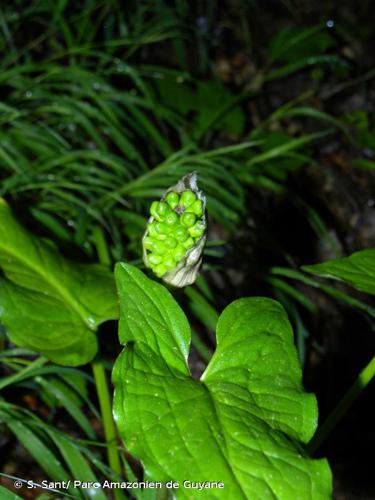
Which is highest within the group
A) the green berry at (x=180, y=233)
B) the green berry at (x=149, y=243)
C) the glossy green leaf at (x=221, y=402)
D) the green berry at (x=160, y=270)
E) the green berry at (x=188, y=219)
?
the green berry at (x=188, y=219)

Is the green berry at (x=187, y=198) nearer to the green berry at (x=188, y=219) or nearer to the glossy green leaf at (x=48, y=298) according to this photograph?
the green berry at (x=188, y=219)

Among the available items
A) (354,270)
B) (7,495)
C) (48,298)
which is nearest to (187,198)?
(354,270)

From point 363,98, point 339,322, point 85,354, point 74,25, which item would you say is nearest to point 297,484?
point 85,354

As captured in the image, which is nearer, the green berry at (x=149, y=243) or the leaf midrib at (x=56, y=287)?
the green berry at (x=149, y=243)

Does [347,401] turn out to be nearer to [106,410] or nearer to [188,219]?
[188,219]

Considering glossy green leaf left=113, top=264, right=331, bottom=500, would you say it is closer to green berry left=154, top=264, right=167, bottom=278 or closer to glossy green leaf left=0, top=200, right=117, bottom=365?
green berry left=154, top=264, right=167, bottom=278

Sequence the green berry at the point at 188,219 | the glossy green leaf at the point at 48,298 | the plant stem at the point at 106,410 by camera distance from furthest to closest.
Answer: the plant stem at the point at 106,410, the glossy green leaf at the point at 48,298, the green berry at the point at 188,219

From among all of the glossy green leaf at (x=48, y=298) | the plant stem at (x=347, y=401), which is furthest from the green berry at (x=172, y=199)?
the plant stem at (x=347, y=401)

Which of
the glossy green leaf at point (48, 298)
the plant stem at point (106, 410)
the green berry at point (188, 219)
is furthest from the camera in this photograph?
the plant stem at point (106, 410)
